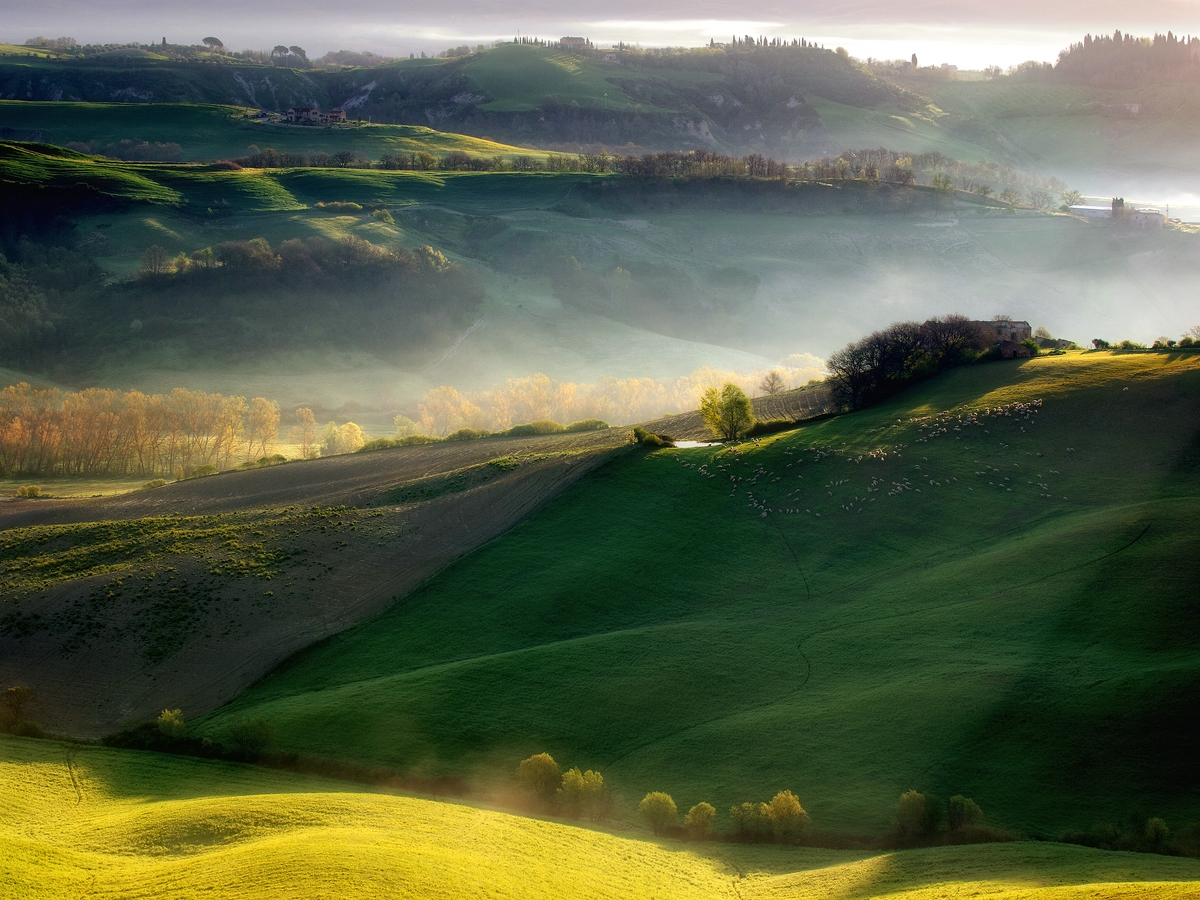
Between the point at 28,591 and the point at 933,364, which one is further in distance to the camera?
the point at 933,364

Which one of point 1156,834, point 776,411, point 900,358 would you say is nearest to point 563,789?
point 1156,834

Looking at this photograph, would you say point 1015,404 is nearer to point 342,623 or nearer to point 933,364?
point 933,364

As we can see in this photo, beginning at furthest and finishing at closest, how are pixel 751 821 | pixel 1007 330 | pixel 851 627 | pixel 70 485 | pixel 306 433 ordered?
pixel 306 433, pixel 70 485, pixel 1007 330, pixel 851 627, pixel 751 821

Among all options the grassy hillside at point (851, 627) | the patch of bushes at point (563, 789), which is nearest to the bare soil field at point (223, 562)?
the grassy hillside at point (851, 627)

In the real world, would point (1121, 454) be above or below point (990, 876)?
above

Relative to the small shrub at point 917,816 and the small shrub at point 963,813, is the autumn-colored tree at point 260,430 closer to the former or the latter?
the small shrub at point 917,816

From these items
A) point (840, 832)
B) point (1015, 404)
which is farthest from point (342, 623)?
point (1015, 404)

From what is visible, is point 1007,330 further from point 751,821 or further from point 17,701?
point 17,701
